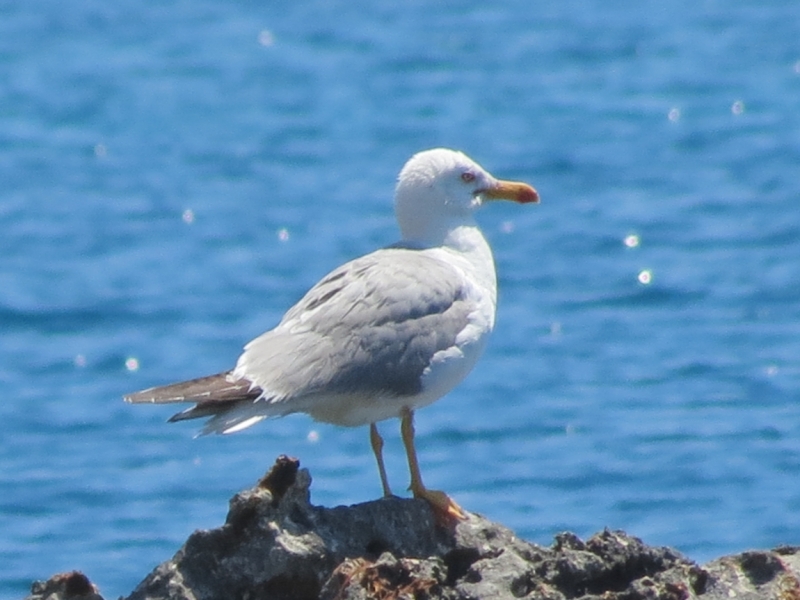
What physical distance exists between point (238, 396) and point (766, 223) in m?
→ 14.9

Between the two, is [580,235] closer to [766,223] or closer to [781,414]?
[766,223]

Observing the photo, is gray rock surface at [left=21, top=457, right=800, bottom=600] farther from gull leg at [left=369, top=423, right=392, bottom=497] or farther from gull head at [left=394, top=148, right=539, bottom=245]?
gull head at [left=394, top=148, right=539, bottom=245]

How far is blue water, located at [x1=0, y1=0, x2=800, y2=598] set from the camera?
613 inches

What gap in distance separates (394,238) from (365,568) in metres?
15.0

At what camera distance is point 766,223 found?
21516 mm

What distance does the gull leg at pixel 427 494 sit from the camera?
771 centimetres

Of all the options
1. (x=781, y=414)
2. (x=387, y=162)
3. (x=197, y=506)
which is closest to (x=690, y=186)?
(x=387, y=162)

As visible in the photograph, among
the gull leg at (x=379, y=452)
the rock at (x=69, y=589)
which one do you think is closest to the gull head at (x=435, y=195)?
the gull leg at (x=379, y=452)

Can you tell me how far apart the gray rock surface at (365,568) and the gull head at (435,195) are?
2.43 metres

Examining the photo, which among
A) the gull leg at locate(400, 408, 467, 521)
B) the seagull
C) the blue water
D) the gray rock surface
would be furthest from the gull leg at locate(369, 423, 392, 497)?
the blue water

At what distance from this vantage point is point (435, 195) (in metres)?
9.33

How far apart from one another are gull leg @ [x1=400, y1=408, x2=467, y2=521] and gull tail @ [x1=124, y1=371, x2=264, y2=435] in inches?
32.7

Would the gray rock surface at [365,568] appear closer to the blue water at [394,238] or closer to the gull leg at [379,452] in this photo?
the gull leg at [379,452]

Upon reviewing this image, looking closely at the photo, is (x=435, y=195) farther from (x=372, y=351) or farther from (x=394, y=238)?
(x=394, y=238)
